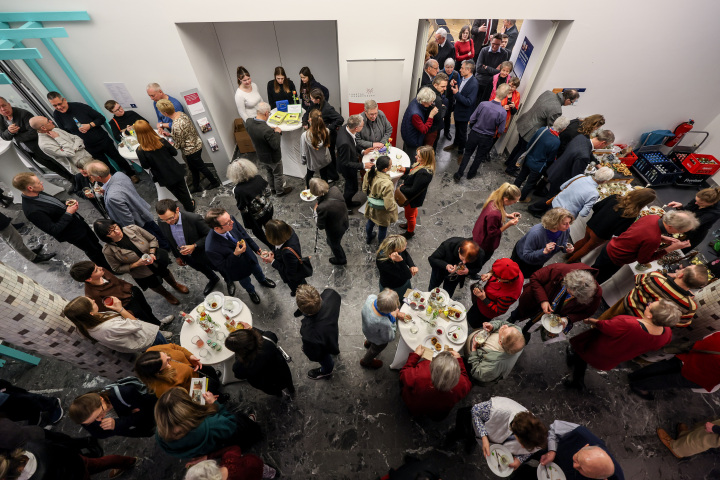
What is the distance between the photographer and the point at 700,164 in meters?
6.42

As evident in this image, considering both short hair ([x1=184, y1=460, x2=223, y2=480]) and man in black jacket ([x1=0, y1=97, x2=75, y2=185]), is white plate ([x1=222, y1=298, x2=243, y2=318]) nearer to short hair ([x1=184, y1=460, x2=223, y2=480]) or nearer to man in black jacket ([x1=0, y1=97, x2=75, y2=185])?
short hair ([x1=184, y1=460, x2=223, y2=480])

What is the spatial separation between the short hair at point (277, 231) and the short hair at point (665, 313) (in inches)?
142

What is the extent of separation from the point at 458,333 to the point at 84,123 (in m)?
6.95

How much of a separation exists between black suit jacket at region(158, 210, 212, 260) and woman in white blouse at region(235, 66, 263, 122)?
266cm

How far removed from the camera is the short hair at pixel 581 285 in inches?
117

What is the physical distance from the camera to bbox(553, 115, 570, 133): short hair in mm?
5188

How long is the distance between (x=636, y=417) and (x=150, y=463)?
5.49m

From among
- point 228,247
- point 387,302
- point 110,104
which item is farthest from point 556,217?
point 110,104

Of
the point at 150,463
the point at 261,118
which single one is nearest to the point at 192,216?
the point at 261,118

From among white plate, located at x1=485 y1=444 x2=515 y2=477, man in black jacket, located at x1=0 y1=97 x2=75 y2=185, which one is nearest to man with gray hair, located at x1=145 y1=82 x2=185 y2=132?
man in black jacket, located at x1=0 y1=97 x2=75 y2=185

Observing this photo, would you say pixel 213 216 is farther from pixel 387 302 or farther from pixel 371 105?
pixel 371 105

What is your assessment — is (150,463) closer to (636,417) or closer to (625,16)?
(636,417)

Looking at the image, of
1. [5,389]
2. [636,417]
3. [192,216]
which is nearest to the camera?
[5,389]

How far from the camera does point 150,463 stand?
3.42 metres
